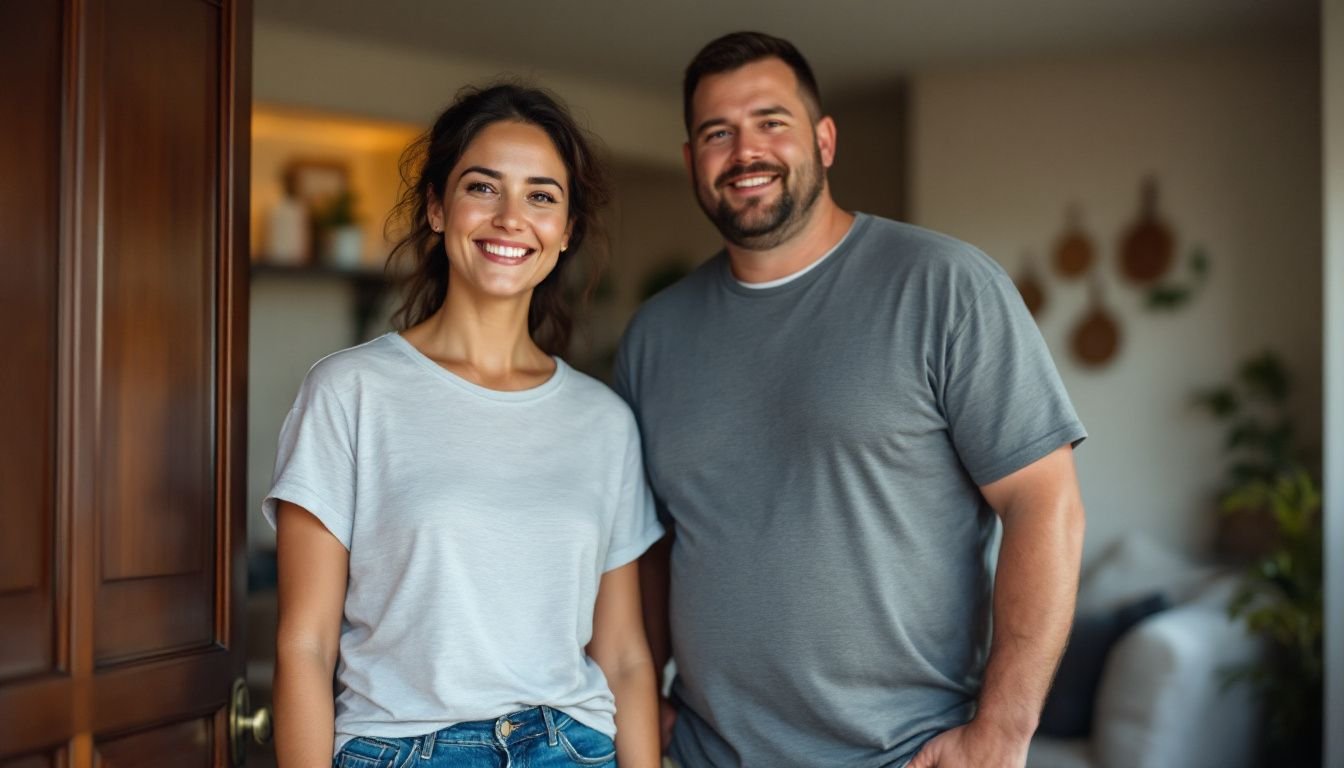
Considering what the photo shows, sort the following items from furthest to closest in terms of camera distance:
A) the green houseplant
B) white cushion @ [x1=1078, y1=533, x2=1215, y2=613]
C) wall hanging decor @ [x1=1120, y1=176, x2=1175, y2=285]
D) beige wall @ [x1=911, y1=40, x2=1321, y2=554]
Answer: wall hanging decor @ [x1=1120, y1=176, x2=1175, y2=285] < beige wall @ [x1=911, y1=40, x2=1321, y2=554] < white cushion @ [x1=1078, y1=533, x2=1215, y2=613] < the green houseplant

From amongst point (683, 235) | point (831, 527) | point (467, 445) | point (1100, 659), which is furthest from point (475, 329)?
point (683, 235)

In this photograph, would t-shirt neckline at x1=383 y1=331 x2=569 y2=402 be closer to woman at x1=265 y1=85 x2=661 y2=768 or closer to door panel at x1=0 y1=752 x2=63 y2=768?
woman at x1=265 y1=85 x2=661 y2=768

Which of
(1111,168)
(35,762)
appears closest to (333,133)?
(1111,168)

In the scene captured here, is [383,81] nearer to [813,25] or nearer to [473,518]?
A: [813,25]

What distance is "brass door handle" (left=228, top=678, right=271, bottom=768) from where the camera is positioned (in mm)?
1754

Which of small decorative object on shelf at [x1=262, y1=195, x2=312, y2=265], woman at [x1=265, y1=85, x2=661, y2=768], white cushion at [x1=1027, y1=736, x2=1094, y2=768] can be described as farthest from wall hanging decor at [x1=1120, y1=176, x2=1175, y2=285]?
small decorative object on shelf at [x1=262, y1=195, x2=312, y2=265]

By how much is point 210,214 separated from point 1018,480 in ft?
4.08

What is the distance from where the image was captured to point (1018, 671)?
5.81ft

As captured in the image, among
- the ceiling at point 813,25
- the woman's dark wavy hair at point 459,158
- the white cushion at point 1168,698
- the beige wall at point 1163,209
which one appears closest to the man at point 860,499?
the woman's dark wavy hair at point 459,158

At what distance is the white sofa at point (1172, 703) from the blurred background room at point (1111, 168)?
13 cm

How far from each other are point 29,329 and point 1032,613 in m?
1.42

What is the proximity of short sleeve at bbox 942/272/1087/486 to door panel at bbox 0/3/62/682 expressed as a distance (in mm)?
1247

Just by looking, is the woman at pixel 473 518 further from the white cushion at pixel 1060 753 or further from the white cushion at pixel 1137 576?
the white cushion at pixel 1137 576

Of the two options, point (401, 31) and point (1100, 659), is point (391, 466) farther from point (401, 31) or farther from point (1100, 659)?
point (401, 31)
